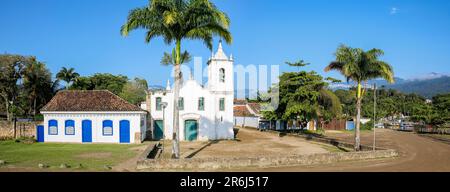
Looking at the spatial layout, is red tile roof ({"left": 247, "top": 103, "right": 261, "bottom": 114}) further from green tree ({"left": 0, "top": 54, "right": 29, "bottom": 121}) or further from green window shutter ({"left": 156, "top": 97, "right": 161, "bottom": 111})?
green tree ({"left": 0, "top": 54, "right": 29, "bottom": 121})

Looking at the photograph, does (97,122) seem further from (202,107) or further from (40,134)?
(202,107)

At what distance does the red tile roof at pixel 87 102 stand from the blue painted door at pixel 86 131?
1176 millimetres

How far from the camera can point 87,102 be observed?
31953 millimetres

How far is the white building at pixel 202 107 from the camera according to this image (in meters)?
33.5

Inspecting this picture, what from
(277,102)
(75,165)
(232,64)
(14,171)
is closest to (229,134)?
(232,64)

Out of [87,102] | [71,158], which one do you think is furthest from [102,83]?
[71,158]

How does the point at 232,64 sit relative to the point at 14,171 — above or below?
above

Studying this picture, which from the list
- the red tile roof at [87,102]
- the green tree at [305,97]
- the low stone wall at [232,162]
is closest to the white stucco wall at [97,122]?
the red tile roof at [87,102]

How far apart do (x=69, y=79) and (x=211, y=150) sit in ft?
140

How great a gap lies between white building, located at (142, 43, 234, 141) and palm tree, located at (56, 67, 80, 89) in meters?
31.8

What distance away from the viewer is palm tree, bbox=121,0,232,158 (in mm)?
18422

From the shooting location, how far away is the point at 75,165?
1806cm
